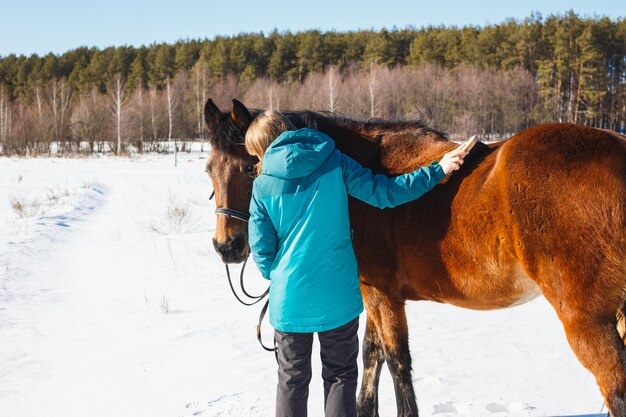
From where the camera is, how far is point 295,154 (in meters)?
2.17

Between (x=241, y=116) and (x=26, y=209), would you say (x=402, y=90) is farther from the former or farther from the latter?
Result: (x=241, y=116)

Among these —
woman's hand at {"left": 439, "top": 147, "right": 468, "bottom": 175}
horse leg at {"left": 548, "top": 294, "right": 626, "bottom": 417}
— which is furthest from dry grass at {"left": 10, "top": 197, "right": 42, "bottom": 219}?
horse leg at {"left": 548, "top": 294, "right": 626, "bottom": 417}

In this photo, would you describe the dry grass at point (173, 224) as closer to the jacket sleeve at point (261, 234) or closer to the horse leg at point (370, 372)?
the horse leg at point (370, 372)

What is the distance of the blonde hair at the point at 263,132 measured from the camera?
7.96ft

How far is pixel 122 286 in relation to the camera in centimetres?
657

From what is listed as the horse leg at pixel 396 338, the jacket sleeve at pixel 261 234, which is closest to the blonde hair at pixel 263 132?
the jacket sleeve at pixel 261 234

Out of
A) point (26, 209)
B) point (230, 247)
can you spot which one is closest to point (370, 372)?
point (230, 247)

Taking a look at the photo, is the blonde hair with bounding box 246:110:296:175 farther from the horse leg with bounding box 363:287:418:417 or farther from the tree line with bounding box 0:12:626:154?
the tree line with bounding box 0:12:626:154

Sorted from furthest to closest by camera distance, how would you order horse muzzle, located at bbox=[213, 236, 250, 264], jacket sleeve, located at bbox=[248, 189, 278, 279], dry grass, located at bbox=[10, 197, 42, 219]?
1. dry grass, located at bbox=[10, 197, 42, 219]
2. horse muzzle, located at bbox=[213, 236, 250, 264]
3. jacket sleeve, located at bbox=[248, 189, 278, 279]

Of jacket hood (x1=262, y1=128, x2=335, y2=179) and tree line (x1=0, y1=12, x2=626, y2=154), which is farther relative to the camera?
tree line (x1=0, y1=12, x2=626, y2=154)

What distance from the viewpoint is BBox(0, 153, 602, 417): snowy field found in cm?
327

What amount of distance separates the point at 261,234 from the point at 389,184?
0.73 meters

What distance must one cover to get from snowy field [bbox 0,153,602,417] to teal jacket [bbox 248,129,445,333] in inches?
47.4

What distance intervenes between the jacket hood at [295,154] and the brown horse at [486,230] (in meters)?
0.66
